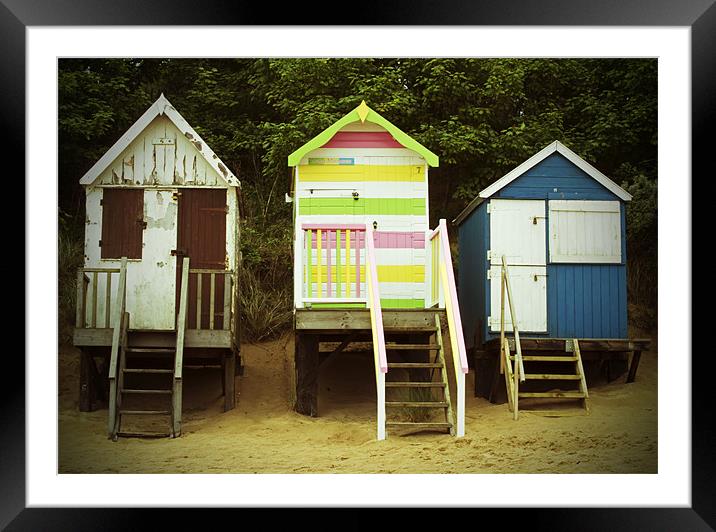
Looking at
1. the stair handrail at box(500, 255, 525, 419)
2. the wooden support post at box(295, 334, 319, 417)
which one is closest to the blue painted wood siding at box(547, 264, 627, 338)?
the stair handrail at box(500, 255, 525, 419)

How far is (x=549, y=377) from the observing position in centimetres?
1112

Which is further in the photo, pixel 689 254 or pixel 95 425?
pixel 95 425

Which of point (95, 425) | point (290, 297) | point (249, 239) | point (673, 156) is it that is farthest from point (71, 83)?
point (673, 156)

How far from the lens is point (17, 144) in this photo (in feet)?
26.2

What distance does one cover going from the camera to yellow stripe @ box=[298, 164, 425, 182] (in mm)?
11469

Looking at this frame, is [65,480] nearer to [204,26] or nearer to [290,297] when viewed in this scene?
[204,26]

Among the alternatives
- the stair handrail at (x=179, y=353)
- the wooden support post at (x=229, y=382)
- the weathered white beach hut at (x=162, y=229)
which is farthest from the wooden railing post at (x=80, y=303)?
the wooden support post at (x=229, y=382)

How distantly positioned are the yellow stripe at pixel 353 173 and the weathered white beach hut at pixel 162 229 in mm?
871

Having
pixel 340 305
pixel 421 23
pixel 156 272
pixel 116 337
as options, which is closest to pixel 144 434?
pixel 116 337

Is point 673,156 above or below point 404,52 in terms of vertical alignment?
below

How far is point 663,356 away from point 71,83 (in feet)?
35.3

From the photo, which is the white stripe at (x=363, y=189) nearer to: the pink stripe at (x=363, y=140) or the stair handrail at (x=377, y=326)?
the pink stripe at (x=363, y=140)

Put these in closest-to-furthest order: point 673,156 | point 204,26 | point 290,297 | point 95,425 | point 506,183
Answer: point 204,26 < point 673,156 < point 95,425 < point 506,183 < point 290,297

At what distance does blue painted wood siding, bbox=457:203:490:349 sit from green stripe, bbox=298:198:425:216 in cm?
103
